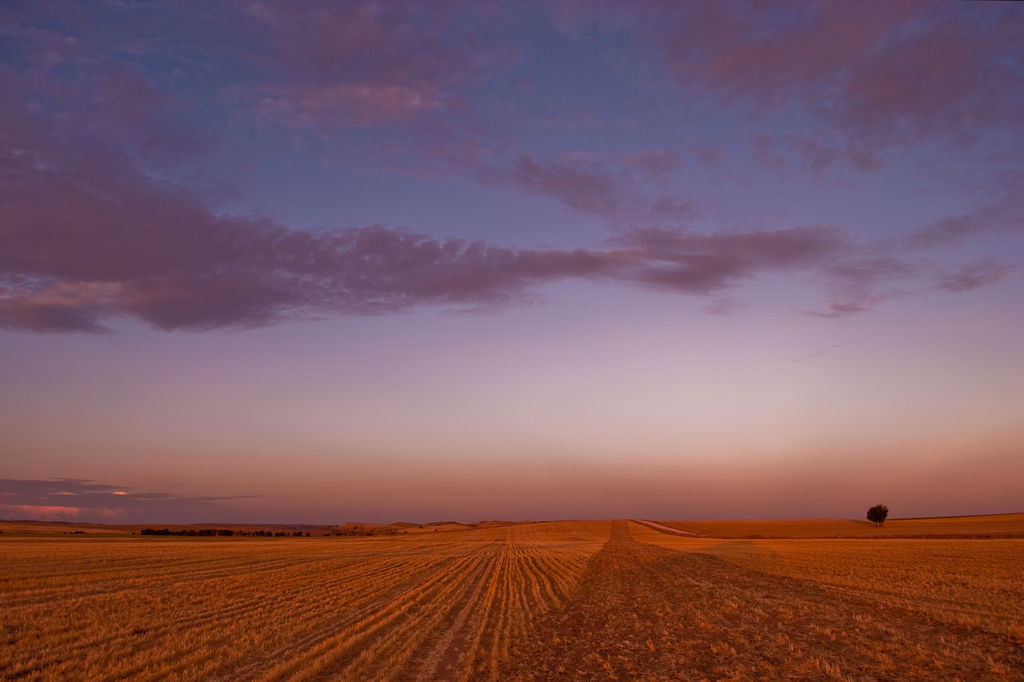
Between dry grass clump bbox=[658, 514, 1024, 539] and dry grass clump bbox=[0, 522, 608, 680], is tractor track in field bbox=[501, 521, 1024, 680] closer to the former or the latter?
dry grass clump bbox=[0, 522, 608, 680]

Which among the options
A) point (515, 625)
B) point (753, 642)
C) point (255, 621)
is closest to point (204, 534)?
point (255, 621)

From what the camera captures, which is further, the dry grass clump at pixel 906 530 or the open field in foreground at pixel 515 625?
the dry grass clump at pixel 906 530

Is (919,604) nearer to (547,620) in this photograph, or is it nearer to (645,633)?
(645,633)

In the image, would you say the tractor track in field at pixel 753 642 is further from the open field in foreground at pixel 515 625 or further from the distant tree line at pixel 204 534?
the distant tree line at pixel 204 534

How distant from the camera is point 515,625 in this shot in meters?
17.9

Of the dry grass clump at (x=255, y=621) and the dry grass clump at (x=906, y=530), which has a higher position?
the dry grass clump at (x=255, y=621)

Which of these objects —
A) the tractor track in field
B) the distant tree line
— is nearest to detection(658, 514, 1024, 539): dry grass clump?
the tractor track in field

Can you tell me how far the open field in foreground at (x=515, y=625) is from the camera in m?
12.3

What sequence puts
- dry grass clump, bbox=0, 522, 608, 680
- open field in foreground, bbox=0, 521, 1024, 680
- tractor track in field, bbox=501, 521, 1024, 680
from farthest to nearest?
dry grass clump, bbox=0, 522, 608, 680, open field in foreground, bbox=0, 521, 1024, 680, tractor track in field, bbox=501, 521, 1024, 680

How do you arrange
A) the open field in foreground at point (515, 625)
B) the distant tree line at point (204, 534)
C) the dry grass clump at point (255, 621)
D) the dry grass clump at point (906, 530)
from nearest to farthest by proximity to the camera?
the open field in foreground at point (515, 625)
the dry grass clump at point (255, 621)
the dry grass clump at point (906, 530)
the distant tree line at point (204, 534)

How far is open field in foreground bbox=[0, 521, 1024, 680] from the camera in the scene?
1227 cm

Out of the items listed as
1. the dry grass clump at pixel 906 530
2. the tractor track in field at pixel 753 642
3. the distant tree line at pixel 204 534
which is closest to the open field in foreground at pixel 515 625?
the tractor track in field at pixel 753 642

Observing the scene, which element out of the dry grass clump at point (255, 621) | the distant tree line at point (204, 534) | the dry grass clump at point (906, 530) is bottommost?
the distant tree line at point (204, 534)

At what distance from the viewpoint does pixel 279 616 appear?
1841 centimetres
